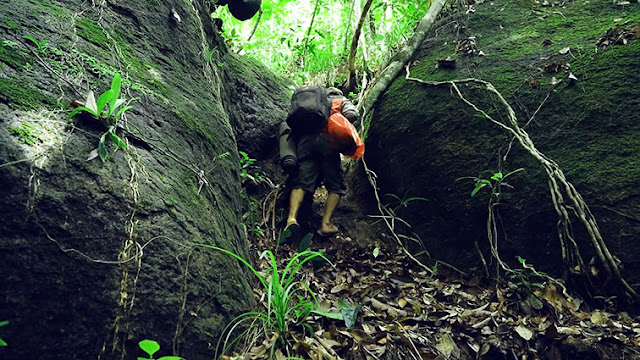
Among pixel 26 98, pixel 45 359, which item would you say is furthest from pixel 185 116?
pixel 45 359

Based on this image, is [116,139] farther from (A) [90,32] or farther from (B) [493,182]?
(B) [493,182]

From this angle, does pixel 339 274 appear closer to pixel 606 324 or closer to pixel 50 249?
pixel 606 324

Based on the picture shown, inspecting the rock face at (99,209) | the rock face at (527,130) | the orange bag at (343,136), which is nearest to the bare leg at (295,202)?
the orange bag at (343,136)

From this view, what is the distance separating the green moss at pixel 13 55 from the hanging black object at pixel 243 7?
13.8ft

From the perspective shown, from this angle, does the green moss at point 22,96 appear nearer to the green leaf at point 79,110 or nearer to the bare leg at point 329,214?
the green leaf at point 79,110

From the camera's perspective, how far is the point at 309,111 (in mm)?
4828

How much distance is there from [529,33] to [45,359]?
543 centimetres

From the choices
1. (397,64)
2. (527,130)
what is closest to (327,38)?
(397,64)

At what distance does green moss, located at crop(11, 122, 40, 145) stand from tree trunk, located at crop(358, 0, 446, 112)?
13.4 feet

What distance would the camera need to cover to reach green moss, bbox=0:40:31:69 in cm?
224

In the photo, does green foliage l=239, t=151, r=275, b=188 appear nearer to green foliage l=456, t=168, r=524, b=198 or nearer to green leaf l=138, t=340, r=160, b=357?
green foliage l=456, t=168, r=524, b=198

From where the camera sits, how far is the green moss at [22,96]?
2072mm

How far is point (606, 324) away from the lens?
3.21 metres

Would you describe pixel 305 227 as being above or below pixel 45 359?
below
